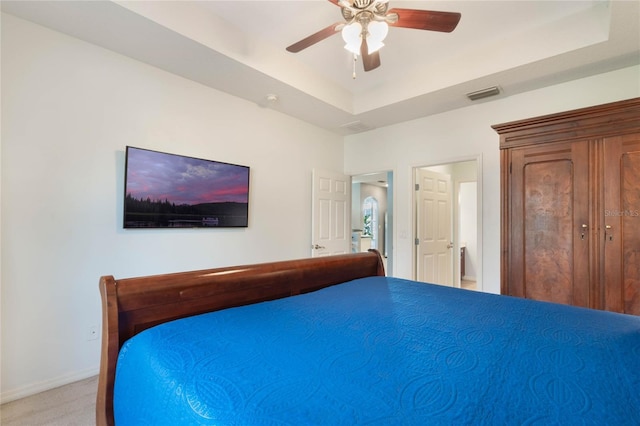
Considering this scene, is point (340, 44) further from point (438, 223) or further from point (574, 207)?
point (438, 223)

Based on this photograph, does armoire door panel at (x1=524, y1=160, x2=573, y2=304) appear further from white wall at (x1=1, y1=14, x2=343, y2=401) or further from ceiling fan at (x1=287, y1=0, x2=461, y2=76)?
white wall at (x1=1, y1=14, x2=343, y2=401)

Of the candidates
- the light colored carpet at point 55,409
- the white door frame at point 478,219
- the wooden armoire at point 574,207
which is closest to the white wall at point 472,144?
the white door frame at point 478,219

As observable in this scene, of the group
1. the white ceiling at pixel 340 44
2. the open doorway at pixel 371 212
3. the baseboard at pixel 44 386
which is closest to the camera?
the baseboard at pixel 44 386

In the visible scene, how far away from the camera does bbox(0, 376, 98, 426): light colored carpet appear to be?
1836 mm

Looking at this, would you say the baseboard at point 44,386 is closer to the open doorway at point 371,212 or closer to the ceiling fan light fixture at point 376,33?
the ceiling fan light fixture at point 376,33

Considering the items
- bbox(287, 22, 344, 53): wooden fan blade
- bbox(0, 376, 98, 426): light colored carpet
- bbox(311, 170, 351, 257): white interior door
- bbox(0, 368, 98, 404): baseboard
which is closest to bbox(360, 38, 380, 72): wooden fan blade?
bbox(287, 22, 344, 53): wooden fan blade

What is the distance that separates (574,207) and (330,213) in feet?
8.91

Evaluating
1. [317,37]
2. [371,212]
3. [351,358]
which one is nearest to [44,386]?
[351,358]

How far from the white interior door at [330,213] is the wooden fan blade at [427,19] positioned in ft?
7.87

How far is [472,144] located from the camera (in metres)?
3.49

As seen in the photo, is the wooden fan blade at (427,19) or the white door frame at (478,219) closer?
the wooden fan blade at (427,19)

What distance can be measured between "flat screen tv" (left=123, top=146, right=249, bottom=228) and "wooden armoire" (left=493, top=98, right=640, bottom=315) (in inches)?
104

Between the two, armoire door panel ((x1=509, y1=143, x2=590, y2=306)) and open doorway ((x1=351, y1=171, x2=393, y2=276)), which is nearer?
armoire door panel ((x1=509, y1=143, x2=590, y2=306))

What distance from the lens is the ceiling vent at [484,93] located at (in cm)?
307
